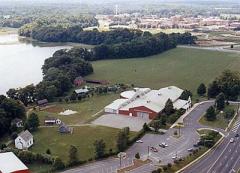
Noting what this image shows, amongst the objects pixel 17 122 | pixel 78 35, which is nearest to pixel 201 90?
pixel 17 122

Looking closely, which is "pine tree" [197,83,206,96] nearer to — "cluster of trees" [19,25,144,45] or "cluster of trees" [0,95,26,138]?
"cluster of trees" [0,95,26,138]

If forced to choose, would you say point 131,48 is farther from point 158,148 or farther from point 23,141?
point 23,141

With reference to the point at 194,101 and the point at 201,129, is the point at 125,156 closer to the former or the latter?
the point at 201,129

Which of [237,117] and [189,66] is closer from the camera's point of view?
[237,117]

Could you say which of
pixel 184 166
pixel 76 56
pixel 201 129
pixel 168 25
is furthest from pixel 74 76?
pixel 168 25

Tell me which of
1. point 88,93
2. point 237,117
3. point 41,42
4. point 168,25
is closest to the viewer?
point 237,117

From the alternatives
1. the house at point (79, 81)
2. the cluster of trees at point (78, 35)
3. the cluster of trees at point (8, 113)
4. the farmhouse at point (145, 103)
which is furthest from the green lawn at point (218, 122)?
the cluster of trees at point (78, 35)

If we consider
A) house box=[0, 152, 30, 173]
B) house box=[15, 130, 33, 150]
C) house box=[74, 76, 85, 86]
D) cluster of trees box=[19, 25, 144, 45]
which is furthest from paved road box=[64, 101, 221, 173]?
cluster of trees box=[19, 25, 144, 45]
